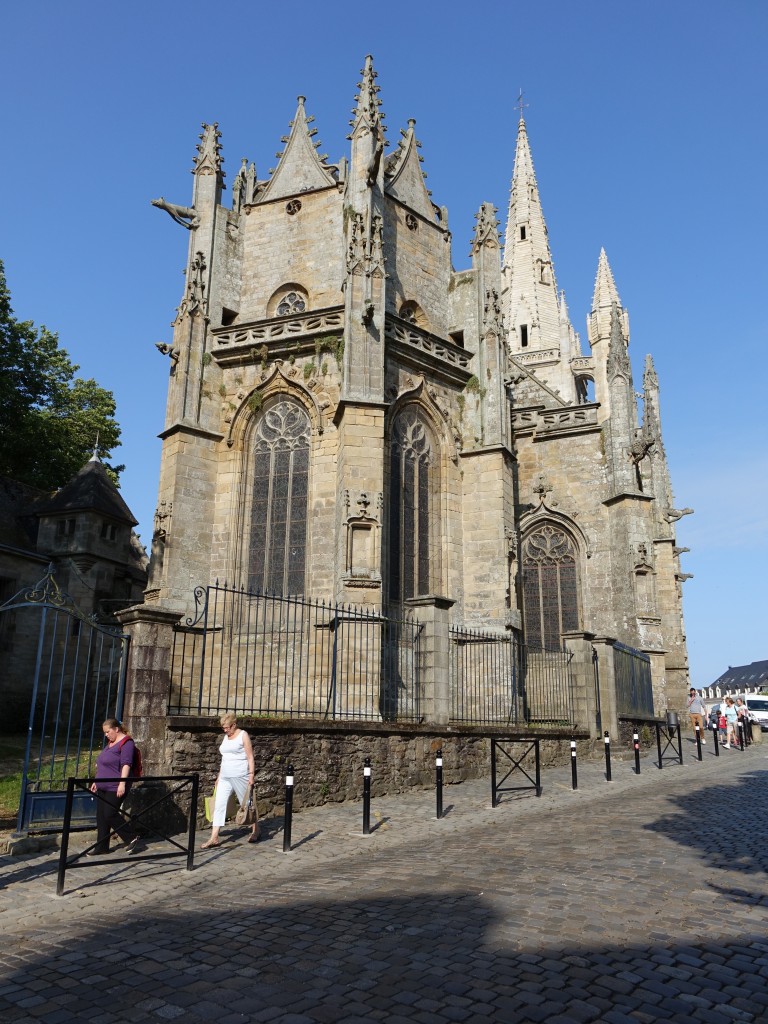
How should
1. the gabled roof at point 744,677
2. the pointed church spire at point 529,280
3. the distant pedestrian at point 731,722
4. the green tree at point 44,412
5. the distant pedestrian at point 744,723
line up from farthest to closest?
1. the gabled roof at point 744,677
2. the pointed church spire at point 529,280
3. the green tree at point 44,412
4. the distant pedestrian at point 744,723
5. the distant pedestrian at point 731,722

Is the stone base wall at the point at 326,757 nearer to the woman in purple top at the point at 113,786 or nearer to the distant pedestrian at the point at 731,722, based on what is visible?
the woman in purple top at the point at 113,786

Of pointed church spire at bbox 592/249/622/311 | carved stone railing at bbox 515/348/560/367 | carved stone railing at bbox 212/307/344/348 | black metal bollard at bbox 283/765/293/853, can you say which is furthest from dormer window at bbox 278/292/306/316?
carved stone railing at bbox 515/348/560/367

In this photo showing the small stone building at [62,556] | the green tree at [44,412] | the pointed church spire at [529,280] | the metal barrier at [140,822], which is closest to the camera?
the metal barrier at [140,822]

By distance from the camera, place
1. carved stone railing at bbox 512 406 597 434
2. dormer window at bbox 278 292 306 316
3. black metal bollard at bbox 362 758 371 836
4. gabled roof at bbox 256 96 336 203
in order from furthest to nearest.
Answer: carved stone railing at bbox 512 406 597 434 → gabled roof at bbox 256 96 336 203 → dormer window at bbox 278 292 306 316 → black metal bollard at bbox 362 758 371 836

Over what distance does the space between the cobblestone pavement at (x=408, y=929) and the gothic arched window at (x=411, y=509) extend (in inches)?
349

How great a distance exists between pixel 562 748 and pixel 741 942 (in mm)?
10364

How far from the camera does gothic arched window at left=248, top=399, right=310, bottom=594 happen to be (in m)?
17.1

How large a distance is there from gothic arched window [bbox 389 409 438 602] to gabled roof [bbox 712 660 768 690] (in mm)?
89916

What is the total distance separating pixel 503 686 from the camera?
52.9ft

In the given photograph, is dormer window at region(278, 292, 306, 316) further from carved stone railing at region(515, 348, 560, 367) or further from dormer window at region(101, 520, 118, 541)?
carved stone railing at region(515, 348, 560, 367)

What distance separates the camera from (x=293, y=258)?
20484 mm

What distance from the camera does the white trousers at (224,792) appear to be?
791 centimetres

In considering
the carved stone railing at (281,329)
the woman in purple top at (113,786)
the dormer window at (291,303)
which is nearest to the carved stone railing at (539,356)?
the dormer window at (291,303)

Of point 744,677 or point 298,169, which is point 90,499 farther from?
point 744,677
